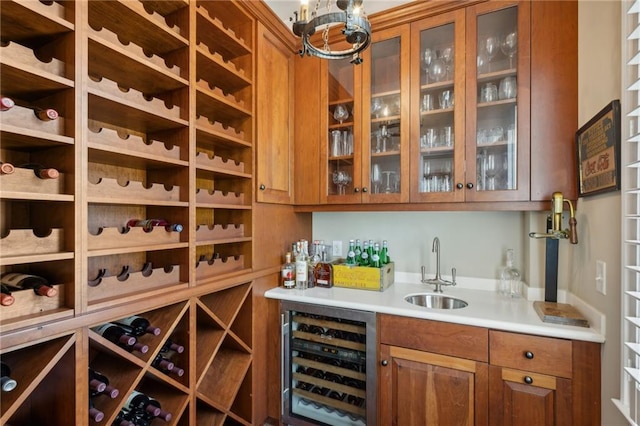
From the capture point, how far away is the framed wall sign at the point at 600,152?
41.4 inches

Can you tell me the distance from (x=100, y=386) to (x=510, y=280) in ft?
6.95

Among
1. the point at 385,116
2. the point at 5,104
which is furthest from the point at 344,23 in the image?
the point at 5,104

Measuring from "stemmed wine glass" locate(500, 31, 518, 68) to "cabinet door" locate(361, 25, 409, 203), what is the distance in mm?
522

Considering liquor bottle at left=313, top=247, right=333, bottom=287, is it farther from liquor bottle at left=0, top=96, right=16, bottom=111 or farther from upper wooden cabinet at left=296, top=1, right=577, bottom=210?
liquor bottle at left=0, top=96, right=16, bottom=111

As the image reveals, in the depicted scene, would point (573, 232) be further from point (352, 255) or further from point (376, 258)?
point (352, 255)

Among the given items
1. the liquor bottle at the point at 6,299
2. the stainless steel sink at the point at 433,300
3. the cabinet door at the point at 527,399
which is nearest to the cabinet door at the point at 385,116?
the stainless steel sink at the point at 433,300

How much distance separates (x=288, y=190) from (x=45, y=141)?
4.28 ft

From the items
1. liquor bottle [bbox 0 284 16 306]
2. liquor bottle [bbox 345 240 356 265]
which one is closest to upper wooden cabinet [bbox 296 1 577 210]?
liquor bottle [bbox 345 240 356 265]

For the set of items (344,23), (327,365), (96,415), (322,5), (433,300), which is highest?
(322,5)

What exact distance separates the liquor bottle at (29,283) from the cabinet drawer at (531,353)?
5.71ft

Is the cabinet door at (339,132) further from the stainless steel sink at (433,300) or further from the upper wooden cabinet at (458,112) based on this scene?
the stainless steel sink at (433,300)

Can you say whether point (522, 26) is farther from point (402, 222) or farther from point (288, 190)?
point (288, 190)

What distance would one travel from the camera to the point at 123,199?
3.75ft

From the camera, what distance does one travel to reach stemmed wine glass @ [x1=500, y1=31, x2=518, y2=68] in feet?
5.22
